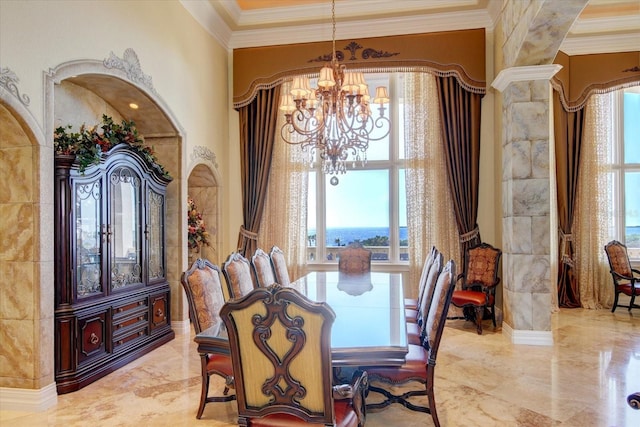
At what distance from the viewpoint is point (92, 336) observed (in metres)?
3.40

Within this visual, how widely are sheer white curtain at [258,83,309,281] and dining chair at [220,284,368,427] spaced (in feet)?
13.2

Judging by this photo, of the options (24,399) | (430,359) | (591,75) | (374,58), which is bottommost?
(24,399)

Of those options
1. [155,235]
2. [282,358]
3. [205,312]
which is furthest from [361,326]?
[155,235]

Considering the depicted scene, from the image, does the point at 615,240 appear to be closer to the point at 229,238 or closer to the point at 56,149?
the point at 229,238

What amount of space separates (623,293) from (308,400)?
6.07 meters

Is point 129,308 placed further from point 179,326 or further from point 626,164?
point 626,164

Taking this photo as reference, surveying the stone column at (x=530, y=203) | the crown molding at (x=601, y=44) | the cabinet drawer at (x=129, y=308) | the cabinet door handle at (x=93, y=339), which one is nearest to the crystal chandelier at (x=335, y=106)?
the stone column at (x=530, y=203)

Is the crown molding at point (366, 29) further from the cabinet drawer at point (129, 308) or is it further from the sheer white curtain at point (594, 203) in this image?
the cabinet drawer at point (129, 308)

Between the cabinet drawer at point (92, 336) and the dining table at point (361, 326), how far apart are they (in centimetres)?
142

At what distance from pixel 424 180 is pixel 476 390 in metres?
3.05

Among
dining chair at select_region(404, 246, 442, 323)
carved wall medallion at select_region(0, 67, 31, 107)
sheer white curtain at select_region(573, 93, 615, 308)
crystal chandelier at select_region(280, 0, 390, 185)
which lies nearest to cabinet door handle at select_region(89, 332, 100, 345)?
carved wall medallion at select_region(0, 67, 31, 107)

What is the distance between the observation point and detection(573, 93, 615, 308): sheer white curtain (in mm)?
5980

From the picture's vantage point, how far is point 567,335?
462 cm

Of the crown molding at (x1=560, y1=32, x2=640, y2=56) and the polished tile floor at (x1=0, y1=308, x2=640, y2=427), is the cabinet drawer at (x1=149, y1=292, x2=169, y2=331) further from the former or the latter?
the crown molding at (x1=560, y1=32, x2=640, y2=56)
